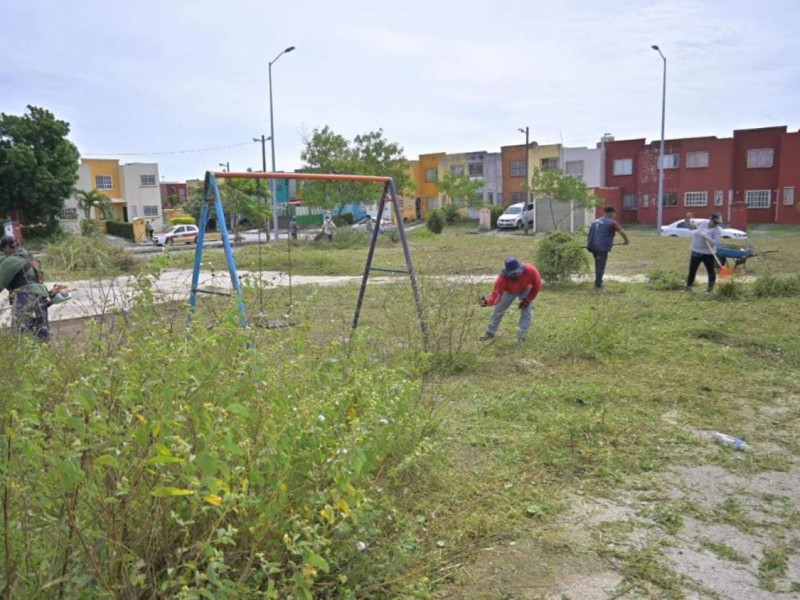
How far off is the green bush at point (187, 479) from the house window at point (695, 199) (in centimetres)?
4716

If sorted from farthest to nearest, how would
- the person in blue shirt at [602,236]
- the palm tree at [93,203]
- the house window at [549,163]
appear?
1. the house window at [549,163]
2. the palm tree at [93,203]
3. the person in blue shirt at [602,236]

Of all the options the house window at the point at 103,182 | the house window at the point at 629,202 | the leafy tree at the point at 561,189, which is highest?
the house window at the point at 103,182

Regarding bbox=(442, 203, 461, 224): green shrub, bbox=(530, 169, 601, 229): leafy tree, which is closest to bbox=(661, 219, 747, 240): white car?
bbox=(530, 169, 601, 229): leafy tree

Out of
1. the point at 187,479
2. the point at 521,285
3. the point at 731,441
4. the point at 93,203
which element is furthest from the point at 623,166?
the point at 187,479

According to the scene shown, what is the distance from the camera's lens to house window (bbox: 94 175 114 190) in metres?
54.2

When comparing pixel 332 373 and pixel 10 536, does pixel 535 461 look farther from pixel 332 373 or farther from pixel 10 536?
pixel 10 536

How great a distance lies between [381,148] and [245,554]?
4299cm

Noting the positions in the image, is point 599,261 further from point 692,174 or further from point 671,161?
point 671,161

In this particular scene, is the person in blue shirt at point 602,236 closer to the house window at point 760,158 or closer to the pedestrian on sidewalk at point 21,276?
the pedestrian on sidewalk at point 21,276

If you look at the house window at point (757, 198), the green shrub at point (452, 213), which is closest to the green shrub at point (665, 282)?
the house window at point (757, 198)

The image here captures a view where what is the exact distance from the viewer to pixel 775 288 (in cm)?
1159

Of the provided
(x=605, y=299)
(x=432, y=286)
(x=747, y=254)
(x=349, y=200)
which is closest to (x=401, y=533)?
(x=432, y=286)

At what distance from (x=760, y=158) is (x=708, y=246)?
36.7 m

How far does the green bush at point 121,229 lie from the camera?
158 feet
